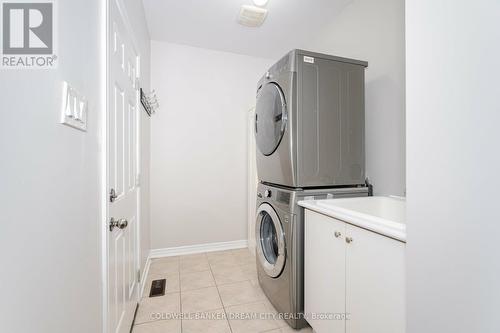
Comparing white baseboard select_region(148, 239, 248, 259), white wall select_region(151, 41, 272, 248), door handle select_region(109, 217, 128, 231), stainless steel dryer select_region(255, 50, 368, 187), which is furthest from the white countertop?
white baseboard select_region(148, 239, 248, 259)

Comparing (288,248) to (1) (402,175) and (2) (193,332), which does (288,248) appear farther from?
(1) (402,175)

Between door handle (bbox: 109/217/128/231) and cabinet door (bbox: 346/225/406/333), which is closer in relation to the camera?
cabinet door (bbox: 346/225/406/333)

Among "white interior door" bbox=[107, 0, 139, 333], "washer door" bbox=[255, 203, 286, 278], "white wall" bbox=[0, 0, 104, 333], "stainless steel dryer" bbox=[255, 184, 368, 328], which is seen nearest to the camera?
"white wall" bbox=[0, 0, 104, 333]

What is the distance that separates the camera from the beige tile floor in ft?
5.28

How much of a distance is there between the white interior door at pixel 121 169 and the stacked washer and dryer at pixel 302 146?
101 centimetres

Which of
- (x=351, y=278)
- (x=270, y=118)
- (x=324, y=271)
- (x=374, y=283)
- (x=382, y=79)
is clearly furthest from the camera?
(x=382, y=79)

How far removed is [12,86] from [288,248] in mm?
1500

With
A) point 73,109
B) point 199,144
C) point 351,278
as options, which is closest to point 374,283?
point 351,278

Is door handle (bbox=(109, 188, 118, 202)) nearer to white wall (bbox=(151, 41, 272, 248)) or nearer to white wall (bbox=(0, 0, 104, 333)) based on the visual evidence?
white wall (bbox=(0, 0, 104, 333))

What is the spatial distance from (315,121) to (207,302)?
1.70 meters

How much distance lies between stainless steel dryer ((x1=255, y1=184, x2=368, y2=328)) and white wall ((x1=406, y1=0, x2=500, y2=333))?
0.76 metres

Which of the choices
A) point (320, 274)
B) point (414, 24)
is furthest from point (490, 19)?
point (320, 274)
